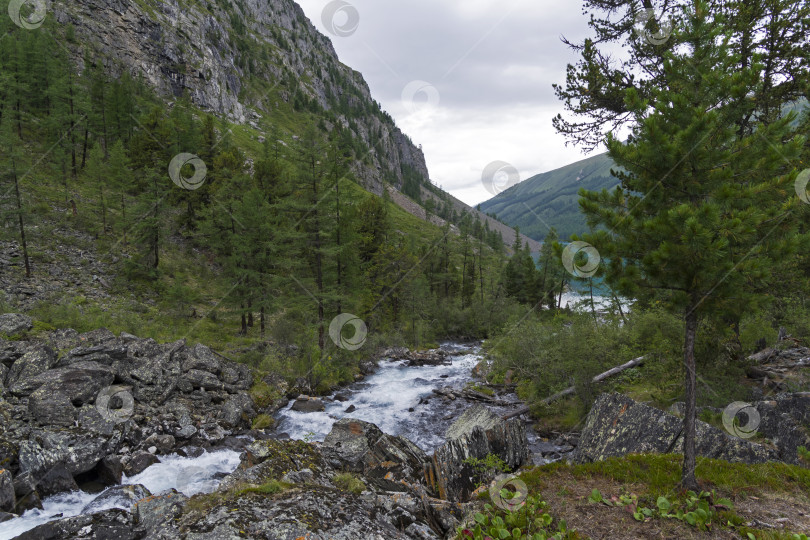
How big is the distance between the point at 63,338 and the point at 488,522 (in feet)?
74.1

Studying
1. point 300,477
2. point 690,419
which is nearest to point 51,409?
point 300,477

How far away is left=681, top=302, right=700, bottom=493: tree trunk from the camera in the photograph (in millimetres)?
7012

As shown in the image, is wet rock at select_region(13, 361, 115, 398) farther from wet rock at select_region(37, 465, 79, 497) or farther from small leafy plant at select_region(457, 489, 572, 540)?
small leafy plant at select_region(457, 489, 572, 540)

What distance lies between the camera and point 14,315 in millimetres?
19438

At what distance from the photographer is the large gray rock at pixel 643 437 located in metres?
8.71

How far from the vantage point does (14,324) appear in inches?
736

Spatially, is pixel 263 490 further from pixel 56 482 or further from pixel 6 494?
pixel 56 482

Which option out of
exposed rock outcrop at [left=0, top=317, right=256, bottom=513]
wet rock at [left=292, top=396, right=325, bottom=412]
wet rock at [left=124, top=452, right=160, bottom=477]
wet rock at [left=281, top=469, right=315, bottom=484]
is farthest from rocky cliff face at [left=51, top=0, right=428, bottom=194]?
wet rock at [left=281, top=469, right=315, bottom=484]

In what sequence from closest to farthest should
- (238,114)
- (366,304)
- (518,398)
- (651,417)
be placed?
(651,417) → (518,398) → (366,304) → (238,114)

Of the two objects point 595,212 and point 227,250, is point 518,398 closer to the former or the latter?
point 595,212

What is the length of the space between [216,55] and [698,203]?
153 m

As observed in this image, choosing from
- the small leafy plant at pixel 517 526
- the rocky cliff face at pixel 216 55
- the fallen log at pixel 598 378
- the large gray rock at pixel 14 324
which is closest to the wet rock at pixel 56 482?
the large gray rock at pixel 14 324

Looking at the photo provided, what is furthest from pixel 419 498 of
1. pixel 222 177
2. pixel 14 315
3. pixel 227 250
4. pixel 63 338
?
pixel 222 177

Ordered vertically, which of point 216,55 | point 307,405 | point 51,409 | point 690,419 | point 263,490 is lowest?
point 307,405
